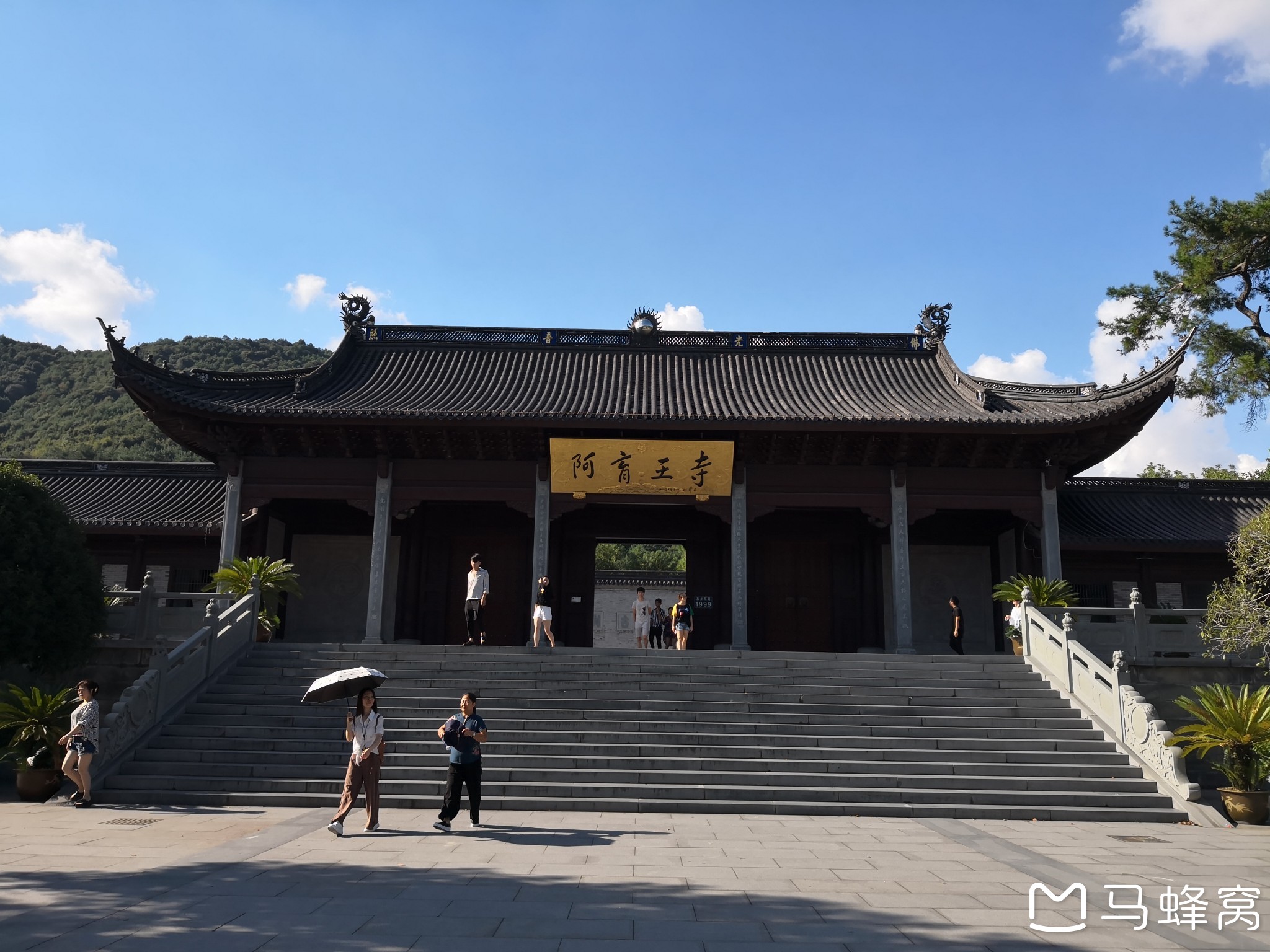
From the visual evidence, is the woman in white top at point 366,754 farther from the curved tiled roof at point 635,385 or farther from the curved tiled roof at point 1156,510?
the curved tiled roof at point 1156,510

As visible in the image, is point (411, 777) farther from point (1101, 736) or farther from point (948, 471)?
point (948, 471)

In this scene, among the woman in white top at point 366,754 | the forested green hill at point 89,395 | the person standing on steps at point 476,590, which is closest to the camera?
the woman in white top at point 366,754

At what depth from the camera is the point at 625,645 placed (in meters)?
32.5

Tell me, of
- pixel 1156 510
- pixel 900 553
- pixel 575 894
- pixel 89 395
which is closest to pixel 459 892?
pixel 575 894

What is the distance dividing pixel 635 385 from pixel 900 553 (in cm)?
638

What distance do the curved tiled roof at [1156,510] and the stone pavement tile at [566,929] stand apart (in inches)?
589

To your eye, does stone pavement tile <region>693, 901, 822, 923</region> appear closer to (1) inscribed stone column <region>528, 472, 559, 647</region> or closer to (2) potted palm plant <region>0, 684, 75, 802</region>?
(2) potted palm plant <region>0, 684, 75, 802</region>

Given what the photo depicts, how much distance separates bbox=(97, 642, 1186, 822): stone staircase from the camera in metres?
9.52

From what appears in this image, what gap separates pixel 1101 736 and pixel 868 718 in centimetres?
272

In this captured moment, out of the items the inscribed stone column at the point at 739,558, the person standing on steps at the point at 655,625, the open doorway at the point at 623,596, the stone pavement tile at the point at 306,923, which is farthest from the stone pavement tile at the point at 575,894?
the open doorway at the point at 623,596

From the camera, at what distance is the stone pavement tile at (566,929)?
15.5 ft

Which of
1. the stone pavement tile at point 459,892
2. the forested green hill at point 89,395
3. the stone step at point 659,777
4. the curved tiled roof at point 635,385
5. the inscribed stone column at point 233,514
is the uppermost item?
the forested green hill at point 89,395

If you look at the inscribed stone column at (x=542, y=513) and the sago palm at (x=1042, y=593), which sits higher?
the inscribed stone column at (x=542, y=513)

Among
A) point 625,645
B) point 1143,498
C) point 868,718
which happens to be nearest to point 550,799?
point 868,718
